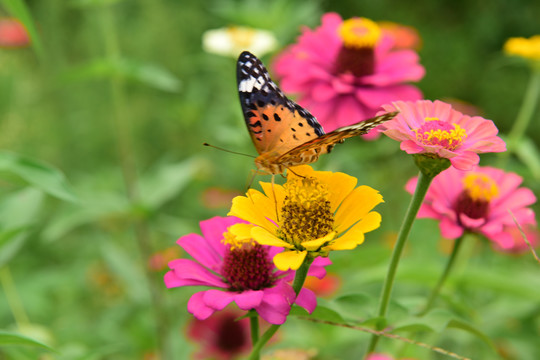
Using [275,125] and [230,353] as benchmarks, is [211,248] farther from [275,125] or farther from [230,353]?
[230,353]

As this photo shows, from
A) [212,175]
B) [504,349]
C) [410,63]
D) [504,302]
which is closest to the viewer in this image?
[410,63]

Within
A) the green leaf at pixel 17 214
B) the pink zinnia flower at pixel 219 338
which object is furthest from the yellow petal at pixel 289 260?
the pink zinnia flower at pixel 219 338

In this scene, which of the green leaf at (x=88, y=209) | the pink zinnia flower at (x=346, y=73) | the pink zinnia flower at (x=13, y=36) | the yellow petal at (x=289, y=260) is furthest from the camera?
the pink zinnia flower at (x=13, y=36)

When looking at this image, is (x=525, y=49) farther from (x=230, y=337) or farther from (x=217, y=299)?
(x=217, y=299)

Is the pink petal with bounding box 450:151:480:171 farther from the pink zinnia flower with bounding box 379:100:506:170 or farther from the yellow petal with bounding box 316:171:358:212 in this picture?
the yellow petal with bounding box 316:171:358:212

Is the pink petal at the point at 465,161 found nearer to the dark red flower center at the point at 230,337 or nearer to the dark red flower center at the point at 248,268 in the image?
the dark red flower center at the point at 248,268

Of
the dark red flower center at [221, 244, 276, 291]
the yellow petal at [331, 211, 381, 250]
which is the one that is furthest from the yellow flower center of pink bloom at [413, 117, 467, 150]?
the dark red flower center at [221, 244, 276, 291]

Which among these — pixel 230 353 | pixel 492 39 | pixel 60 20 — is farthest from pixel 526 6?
pixel 230 353

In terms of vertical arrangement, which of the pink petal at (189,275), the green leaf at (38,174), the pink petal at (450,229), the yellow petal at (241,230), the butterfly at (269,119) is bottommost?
the pink petal at (189,275)

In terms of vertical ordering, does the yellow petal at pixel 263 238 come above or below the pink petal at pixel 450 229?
below
